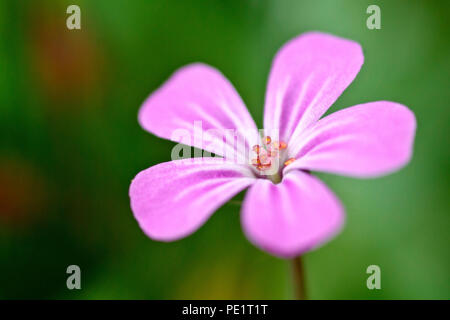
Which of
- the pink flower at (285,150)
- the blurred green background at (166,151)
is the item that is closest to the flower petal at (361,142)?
the pink flower at (285,150)

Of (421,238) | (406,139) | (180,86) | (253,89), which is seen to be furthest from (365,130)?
(253,89)

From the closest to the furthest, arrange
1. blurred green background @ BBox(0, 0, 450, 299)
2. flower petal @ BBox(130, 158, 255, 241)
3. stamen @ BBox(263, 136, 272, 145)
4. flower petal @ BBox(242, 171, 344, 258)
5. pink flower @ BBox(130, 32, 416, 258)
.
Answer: flower petal @ BBox(242, 171, 344, 258)
pink flower @ BBox(130, 32, 416, 258)
flower petal @ BBox(130, 158, 255, 241)
stamen @ BBox(263, 136, 272, 145)
blurred green background @ BBox(0, 0, 450, 299)

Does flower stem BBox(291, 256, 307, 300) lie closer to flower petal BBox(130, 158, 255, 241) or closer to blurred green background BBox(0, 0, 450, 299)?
flower petal BBox(130, 158, 255, 241)

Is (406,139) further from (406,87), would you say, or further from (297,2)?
(297,2)

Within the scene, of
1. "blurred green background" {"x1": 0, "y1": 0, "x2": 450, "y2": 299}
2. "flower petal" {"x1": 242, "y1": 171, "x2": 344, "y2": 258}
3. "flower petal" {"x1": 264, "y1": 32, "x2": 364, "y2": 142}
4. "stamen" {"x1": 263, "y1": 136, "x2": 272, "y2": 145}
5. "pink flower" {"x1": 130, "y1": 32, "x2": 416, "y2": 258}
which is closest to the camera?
"flower petal" {"x1": 242, "y1": 171, "x2": 344, "y2": 258}

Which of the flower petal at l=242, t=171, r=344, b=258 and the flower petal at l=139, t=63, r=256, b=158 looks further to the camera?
the flower petal at l=139, t=63, r=256, b=158

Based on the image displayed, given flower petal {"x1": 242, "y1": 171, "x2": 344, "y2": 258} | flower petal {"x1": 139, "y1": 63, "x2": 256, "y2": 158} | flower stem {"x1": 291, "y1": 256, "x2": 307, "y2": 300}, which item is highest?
flower petal {"x1": 139, "y1": 63, "x2": 256, "y2": 158}

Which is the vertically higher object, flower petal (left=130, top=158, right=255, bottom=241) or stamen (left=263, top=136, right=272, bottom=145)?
stamen (left=263, top=136, right=272, bottom=145)

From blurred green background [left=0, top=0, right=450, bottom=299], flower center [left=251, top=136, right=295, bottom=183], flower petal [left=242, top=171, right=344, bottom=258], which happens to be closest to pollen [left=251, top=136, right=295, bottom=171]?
flower center [left=251, top=136, right=295, bottom=183]
